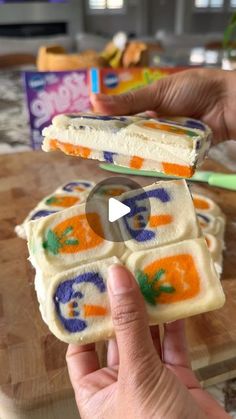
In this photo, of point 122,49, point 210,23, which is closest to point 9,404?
point 122,49

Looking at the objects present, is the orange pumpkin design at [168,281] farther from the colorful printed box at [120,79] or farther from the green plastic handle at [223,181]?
the colorful printed box at [120,79]

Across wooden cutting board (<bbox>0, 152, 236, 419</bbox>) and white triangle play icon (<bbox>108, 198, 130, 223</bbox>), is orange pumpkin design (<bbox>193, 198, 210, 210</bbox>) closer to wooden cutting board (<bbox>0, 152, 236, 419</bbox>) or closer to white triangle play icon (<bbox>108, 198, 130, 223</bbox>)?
wooden cutting board (<bbox>0, 152, 236, 419</bbox>)

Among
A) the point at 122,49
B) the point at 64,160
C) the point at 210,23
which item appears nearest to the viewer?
the point at 64,160

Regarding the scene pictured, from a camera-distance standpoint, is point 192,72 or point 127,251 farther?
point 192,72

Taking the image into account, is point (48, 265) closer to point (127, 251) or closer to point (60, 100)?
point (127, 251)

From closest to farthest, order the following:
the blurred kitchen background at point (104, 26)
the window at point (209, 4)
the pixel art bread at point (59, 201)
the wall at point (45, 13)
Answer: the pixel art bread at point (59, 201), the blurred kitchen background at point (104, 26), the wall at point (45, 13), the window at point (209, 4)

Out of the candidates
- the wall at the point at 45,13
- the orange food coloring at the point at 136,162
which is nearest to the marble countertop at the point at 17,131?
the orange food coloring at the point at 136,162
